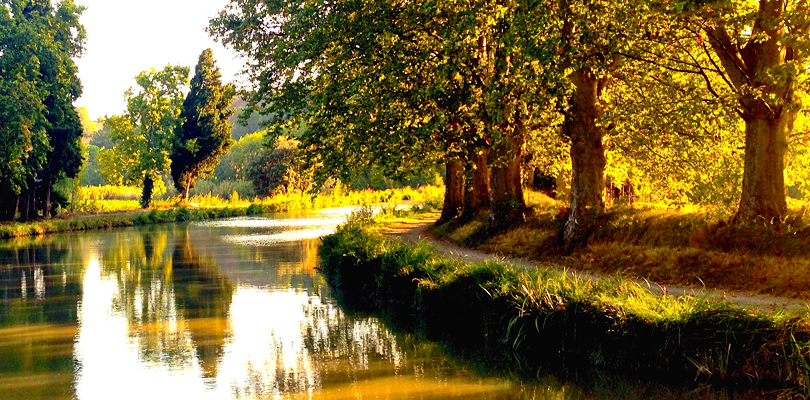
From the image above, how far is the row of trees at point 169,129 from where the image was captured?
55.6 metres

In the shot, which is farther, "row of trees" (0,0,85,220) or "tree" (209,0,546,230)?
"row of trees" (0,0,85,220)

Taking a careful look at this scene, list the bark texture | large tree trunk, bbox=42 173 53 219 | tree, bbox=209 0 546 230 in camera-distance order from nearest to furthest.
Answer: the bark texture
tree, bbox=209 0 546 230
large tree trunk, bbox=42 173 53 219

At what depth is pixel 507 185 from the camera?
21469 millimetres

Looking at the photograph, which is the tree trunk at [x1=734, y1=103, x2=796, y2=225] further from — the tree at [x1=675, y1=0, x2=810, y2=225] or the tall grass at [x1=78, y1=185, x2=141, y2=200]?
the tall grass at [x1=78, y1=185, x2=141, y2=200]

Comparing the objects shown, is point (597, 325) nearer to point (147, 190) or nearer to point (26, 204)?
point (26, 204)

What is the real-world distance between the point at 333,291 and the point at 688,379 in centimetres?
1032

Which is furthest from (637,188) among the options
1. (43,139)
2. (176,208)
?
(176,208)

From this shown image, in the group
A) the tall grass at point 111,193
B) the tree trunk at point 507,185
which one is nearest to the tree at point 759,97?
the tree trunk at point 507,185

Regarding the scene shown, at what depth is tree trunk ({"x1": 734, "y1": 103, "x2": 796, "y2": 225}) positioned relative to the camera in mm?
13594

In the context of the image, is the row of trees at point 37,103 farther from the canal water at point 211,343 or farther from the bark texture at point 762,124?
the bark texture at point 762,124

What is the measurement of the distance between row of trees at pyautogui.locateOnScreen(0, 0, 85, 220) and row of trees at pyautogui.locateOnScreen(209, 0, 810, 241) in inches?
540

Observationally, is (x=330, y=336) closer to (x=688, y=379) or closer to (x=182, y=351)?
(x=182, y=351)

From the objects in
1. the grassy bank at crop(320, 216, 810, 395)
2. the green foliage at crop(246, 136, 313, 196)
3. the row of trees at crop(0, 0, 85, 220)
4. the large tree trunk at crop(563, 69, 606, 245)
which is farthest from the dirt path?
the green foliage at crop(246, 136, 313, 196)

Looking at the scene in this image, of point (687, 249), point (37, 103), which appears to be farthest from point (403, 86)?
point (37, 103)
